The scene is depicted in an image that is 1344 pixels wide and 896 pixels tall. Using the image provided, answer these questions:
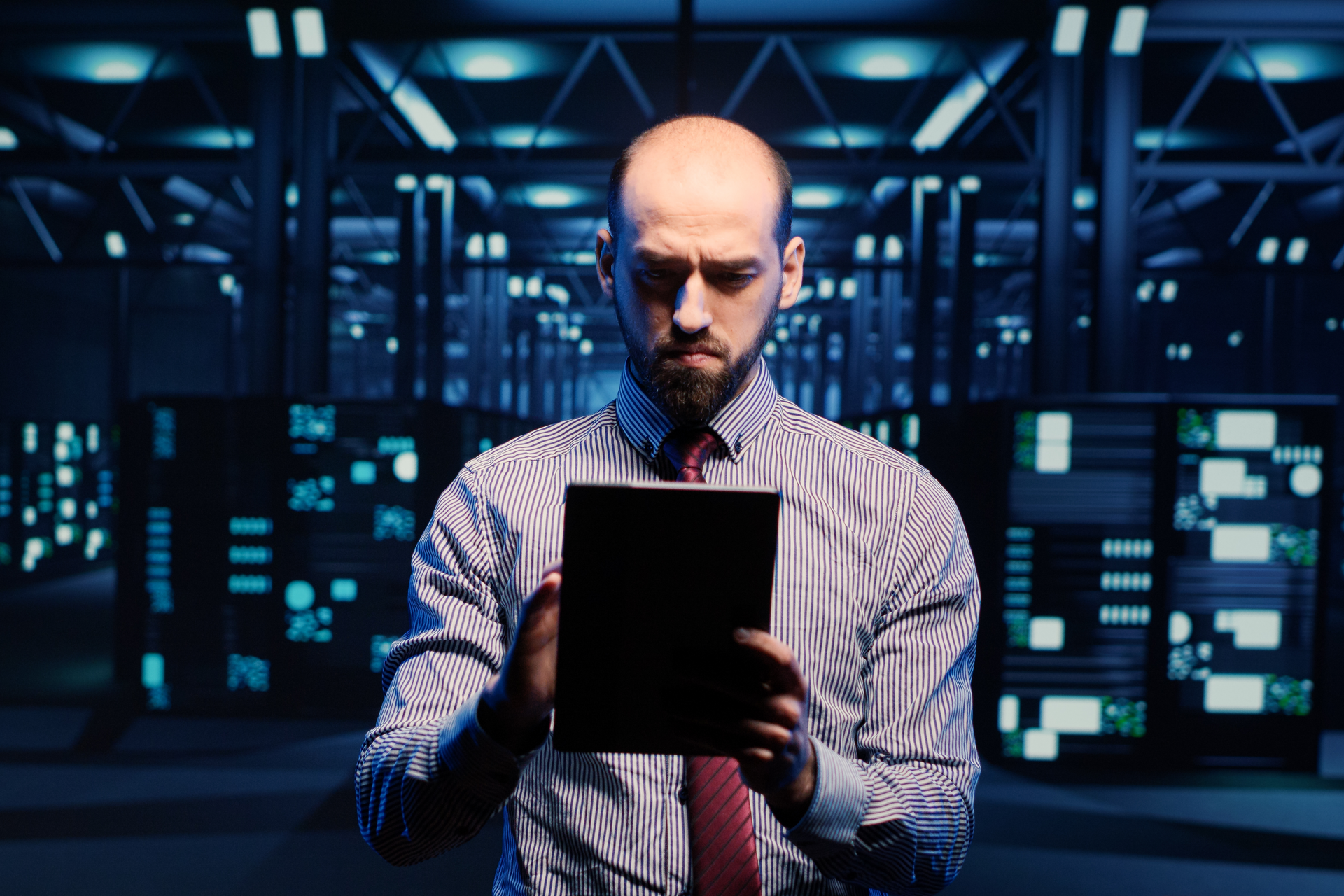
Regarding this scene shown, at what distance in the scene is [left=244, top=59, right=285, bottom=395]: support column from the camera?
809cm

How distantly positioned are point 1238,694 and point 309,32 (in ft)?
24.9

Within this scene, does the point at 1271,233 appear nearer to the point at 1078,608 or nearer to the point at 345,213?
the point at 1078,608

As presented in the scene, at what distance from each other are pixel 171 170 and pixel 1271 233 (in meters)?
17.7

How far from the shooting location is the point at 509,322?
84.3 ft

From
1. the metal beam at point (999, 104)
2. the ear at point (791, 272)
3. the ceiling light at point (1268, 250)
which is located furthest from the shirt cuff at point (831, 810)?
the ceiling light at point (1268, 250)

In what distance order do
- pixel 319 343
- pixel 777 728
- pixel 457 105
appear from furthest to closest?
pixel 457 105, pixel 319 343, pixel 777 728

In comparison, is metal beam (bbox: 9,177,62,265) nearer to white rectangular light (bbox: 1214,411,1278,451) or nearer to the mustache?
white rectangular light (bbox: 1214,411,1278,451)

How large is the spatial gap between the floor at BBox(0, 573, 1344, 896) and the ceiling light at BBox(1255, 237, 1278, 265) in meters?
13.5

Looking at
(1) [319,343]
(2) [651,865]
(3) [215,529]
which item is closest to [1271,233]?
(1) [319,343]

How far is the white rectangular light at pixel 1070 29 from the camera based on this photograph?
6.27m

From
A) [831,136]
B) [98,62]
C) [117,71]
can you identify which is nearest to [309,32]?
[98,62]

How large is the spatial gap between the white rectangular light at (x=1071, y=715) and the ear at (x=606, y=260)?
5650mm

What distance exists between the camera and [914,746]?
1.40 m

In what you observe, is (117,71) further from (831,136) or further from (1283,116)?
(1283,116)
